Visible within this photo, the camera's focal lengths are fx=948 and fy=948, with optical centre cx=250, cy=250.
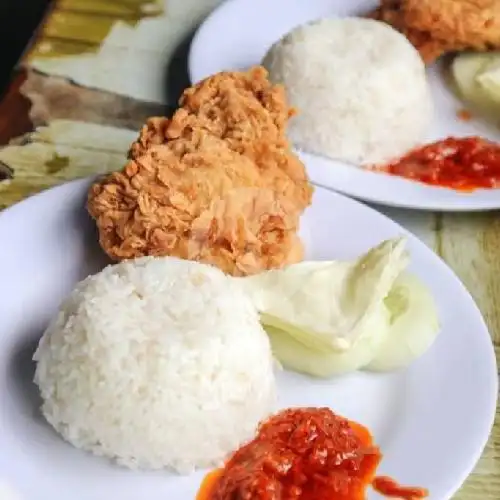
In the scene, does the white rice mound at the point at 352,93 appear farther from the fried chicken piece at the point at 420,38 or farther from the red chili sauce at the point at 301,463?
the red chili sauce at the point at 301,463

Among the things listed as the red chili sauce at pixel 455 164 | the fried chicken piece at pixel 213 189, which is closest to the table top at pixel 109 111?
the red chili sauce at pixel 455 164

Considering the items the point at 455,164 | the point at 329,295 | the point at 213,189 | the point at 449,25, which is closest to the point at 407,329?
the point at 329,295

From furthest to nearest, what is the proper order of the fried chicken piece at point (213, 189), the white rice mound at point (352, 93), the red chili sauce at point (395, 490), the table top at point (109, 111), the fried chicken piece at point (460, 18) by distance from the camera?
1. the fried chicken piece at point (460, 18)
2. the white rice mound at point (352, 93)
3. the table top at point (109, 111)
4. the fried chicken piece at point (213, 189)
5. the red chili sauce at point (395, 490)

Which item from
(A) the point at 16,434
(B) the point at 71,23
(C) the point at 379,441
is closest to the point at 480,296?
(C) the point at 379,441

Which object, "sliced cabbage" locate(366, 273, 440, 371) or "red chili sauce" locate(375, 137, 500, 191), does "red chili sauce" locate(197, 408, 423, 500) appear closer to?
"sliced cabbage" locate(366, 273, 440, 371)

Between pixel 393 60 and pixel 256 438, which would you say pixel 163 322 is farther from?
pixel 393 60

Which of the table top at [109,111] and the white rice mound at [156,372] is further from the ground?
the white rice mound at [156,372]

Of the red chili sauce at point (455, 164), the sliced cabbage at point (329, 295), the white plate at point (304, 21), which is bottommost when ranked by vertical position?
the red chili sauce at point (455, 164)
